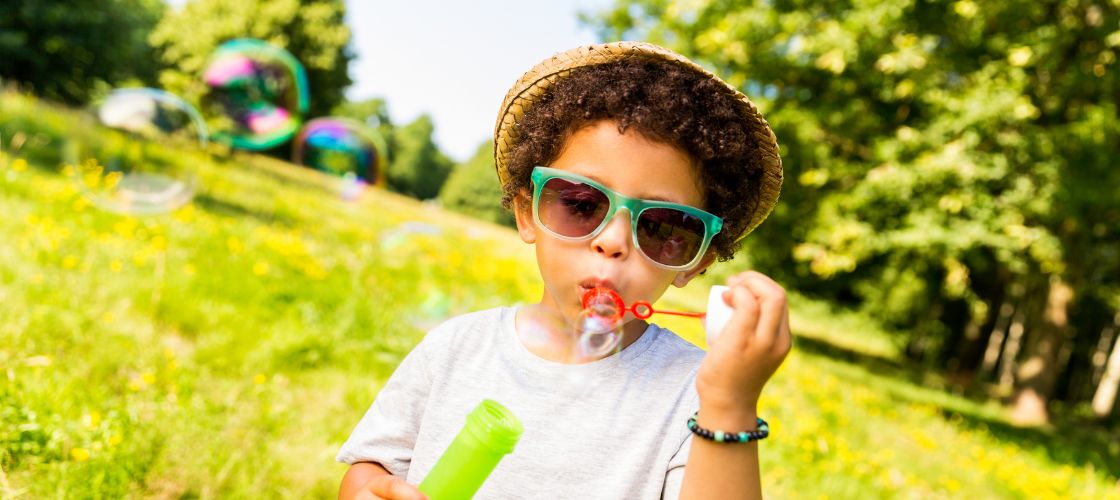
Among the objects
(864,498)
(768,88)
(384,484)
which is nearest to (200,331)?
(384,484)

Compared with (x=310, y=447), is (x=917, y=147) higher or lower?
higher

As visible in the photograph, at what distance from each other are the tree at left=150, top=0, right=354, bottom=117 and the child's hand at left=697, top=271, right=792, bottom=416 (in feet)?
86.7

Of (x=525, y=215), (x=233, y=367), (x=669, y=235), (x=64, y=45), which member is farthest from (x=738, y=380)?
(x=64, y=45)

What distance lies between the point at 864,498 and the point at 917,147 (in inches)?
186

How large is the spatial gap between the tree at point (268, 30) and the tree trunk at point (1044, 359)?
2275 cm

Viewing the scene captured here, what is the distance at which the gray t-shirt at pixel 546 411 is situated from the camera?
1298 mm

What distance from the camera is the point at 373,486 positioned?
1.27 m

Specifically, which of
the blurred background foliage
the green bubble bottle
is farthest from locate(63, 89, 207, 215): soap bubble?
the green bubble bottle

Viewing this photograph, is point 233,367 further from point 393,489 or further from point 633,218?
point 633,218

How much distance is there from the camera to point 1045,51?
671 cm

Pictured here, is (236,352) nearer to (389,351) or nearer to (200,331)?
(200,331)

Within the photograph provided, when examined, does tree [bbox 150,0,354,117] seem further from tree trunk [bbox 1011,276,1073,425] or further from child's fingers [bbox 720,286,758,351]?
child's fingers [bbox 720,286,758,351]

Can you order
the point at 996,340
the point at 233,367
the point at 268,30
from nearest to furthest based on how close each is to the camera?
the point at 233,367 < the point at 996,340 < the point at 268,30

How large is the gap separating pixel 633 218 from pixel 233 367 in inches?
91.6
